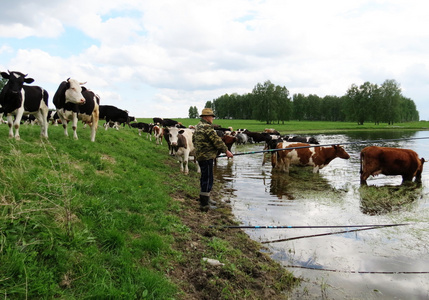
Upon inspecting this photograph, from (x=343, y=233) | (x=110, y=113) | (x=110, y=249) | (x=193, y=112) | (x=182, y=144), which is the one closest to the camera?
(x=110, y=249)

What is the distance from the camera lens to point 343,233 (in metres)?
6.22

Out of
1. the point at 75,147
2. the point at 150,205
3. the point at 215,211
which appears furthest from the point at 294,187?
the point at 75,147

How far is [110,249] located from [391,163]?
39.0ft

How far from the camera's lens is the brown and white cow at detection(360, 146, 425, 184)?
11836mm

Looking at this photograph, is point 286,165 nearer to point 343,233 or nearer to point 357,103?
point 343,233

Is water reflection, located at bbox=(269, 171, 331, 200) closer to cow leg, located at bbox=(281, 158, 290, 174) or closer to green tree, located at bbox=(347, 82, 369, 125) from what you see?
Answer: cow leg, located at bbox=(281, 158, 290, 174)

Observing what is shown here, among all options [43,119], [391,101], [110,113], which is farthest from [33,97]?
[391,101]

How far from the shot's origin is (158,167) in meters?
12.2

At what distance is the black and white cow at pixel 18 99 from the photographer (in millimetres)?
8594

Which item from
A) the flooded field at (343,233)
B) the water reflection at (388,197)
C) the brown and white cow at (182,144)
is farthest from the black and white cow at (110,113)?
the water reflection at (388,197)

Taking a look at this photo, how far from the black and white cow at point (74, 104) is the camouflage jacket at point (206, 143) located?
17.6 feet

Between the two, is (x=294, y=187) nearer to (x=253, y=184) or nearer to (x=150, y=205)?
(x=253, y=184)

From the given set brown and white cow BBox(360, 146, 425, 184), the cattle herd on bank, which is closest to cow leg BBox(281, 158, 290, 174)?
the cattle herd on bank

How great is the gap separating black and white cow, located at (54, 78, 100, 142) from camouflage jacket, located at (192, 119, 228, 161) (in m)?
5.37
